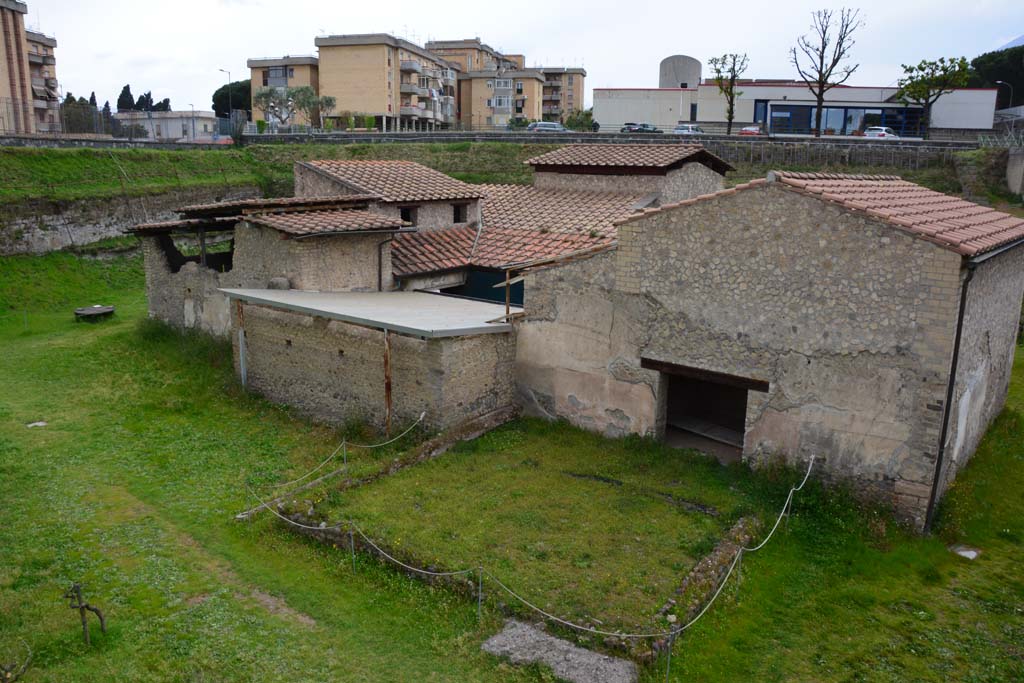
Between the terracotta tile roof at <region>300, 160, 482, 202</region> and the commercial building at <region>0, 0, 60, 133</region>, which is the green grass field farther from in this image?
the commercial building at <region>0, 0, 60, 133</region>

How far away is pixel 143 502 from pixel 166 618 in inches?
136

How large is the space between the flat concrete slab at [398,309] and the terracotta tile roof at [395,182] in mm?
3672

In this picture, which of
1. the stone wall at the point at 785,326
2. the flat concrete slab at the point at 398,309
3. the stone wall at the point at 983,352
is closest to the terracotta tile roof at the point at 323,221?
the flat concrete slab at the point at 398,309

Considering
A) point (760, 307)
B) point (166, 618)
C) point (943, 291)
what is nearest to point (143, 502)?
point (166, 618)

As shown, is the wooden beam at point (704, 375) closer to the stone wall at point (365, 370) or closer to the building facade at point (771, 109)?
the stone wall at point (365, 370)

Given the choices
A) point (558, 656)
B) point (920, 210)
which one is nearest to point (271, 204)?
point (558, 656)

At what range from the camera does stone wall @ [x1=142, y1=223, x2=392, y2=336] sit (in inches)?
682

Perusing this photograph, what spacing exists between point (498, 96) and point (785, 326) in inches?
3086

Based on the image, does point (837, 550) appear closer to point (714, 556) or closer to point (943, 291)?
point (714, 556)

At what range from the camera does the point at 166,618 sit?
932 centimetres

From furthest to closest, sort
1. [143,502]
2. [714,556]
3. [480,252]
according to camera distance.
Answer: [480,252]
[143,502]
[714,556]

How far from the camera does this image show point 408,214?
21359 millimetres

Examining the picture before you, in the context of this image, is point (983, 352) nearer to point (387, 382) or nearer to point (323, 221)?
point (387, 382)

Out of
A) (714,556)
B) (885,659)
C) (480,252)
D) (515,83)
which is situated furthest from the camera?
(515,83)
